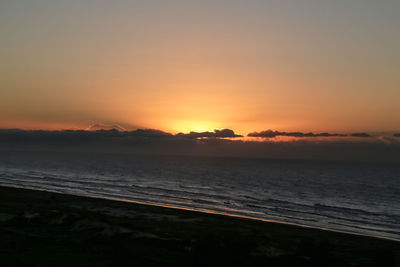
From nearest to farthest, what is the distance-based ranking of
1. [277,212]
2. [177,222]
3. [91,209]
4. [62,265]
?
[62,265]
[177,222]
[91,209]
[277,212]

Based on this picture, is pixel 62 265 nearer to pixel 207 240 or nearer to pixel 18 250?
pixel 18 250

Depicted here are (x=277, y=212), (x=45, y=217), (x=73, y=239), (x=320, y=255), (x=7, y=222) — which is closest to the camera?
(x=320, y=255)

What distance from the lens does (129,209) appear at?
154 ft

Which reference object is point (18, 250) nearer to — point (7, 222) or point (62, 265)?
point (62, 265)

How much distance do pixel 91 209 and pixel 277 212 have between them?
1098 inches

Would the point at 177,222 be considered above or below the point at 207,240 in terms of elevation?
below

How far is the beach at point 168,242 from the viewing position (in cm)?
2197

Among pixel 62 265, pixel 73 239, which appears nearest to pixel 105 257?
pixel 62 265

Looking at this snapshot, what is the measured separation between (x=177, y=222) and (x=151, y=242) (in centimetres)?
1053

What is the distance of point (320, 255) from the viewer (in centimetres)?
2223

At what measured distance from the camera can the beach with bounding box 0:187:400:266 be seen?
21969 millimetres

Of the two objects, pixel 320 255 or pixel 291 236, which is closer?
pixel 320 255

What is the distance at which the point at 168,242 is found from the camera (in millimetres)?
28391

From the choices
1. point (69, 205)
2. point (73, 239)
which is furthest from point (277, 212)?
point (73, 239)
